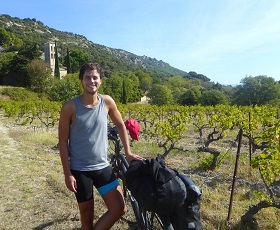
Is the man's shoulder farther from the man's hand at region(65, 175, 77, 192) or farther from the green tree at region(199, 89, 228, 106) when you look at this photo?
the green tree at region(199, 89, 228, 106)

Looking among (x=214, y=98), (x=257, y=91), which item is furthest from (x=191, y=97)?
(x=257, y=91)

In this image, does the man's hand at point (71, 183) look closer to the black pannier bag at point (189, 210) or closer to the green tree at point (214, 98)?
the black pannier bag at point (189, 210)

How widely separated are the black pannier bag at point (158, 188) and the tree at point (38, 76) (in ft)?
120

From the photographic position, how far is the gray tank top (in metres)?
1.94

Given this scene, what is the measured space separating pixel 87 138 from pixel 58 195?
219cm

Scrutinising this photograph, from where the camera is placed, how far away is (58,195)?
377cm

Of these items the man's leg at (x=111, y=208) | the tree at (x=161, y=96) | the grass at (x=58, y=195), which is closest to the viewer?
the man's leg at (x=111, y=208)

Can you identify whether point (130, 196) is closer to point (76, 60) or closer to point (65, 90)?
point (65, 90)

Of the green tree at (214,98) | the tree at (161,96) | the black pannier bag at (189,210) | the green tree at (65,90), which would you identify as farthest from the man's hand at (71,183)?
the tree at (161,96)

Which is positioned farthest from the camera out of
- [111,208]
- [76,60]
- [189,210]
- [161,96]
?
[76,60]

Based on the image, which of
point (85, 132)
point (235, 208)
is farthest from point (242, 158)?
point (85, 132)

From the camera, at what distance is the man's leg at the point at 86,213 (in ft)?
6.88

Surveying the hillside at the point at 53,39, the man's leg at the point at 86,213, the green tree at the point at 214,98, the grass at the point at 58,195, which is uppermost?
the hillside at the point at 53,39

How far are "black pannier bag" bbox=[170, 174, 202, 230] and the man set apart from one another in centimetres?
46
